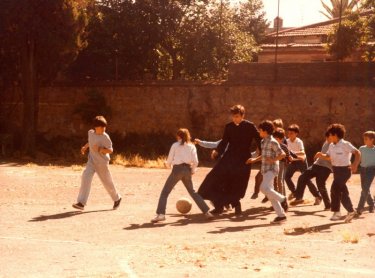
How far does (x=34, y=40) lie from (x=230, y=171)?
14.1m

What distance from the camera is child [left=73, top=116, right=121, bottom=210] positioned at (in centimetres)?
1235

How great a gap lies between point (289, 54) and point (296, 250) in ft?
92.9

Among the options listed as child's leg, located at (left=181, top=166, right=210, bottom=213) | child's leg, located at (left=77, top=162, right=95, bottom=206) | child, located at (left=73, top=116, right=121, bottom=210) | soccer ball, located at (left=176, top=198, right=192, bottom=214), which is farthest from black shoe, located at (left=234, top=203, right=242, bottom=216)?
child's leg, located at (left=77, top=162, right=95, bottom=206)

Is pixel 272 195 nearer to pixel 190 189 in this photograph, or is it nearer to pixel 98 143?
pixel 190 189

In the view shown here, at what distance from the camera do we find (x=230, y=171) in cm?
1198

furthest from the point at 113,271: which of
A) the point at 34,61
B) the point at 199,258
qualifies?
the point at 34,61

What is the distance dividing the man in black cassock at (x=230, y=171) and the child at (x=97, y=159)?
1663 mm

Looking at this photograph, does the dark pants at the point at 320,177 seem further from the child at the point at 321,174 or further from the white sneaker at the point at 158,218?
the white sneaker at the point at 158,218

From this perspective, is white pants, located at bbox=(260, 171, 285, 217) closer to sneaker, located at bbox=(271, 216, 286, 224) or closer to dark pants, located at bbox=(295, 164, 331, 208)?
sneaker, located at bbox=(271, 216, 286, 224)

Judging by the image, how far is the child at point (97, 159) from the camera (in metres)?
12.4

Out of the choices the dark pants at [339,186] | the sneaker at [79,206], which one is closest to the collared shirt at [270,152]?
the dark pants at [339,186]

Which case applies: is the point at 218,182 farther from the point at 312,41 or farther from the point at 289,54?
the point at 312,41

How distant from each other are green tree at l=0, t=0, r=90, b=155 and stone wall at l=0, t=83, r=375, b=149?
2079 mm

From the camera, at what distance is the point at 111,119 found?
27.3 metres
